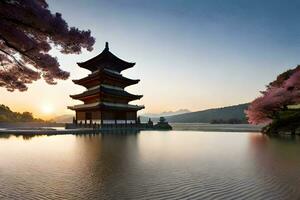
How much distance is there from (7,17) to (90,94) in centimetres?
4288

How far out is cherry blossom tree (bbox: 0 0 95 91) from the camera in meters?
11.2

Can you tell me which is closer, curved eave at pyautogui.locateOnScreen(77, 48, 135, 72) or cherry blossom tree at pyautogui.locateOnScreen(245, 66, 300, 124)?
cherry blossom tree at pyautogui.locateOnScreen(245, 66, 300, 124)

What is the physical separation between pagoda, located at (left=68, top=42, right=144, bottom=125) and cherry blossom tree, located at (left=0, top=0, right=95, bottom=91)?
35.3 metres

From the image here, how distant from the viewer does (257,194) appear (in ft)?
25.7

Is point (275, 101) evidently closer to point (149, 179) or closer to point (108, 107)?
point (108, 107)

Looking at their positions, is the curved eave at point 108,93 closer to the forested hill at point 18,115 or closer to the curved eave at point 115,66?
the curved eave at point 115,66

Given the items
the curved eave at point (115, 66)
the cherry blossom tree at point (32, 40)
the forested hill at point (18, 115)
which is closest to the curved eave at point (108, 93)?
the curved eave at point (115, 66)

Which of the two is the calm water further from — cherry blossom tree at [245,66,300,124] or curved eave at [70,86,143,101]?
curved eave at [70,86,143,101]

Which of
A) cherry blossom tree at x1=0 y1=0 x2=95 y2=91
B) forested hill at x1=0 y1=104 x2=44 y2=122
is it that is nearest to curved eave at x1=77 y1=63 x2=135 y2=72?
cherry blossom tree at x1=0 y1=0 x2=95 y2=91

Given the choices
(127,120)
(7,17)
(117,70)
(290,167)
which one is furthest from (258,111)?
(7,17)

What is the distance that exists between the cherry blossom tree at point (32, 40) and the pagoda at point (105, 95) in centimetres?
3533

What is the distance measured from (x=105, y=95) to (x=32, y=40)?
39.4m

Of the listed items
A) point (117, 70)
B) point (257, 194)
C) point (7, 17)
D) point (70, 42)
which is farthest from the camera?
point (117, 70)

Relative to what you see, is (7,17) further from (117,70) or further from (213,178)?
(117,70)
